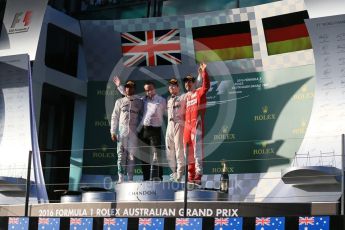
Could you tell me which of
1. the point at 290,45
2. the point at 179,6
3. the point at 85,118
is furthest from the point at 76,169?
the point at 290,45

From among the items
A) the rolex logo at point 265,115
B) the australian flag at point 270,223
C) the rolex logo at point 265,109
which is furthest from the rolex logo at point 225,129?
the australian flag at point 270,223

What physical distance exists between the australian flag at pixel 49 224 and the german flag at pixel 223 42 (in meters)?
3.64

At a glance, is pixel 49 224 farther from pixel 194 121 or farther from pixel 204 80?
pixel 204 80

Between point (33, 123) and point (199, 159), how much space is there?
2155mm

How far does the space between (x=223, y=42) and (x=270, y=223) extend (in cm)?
409

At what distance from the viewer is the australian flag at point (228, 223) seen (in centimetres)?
691

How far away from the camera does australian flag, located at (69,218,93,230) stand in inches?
296

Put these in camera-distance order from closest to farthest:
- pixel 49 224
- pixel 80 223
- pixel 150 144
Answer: pixel 80 223, pixel 49 224, pixel 150 144

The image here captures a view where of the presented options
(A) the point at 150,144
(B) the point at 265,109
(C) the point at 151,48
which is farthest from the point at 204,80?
(C) the point at 151,48

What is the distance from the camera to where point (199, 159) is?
8992mm

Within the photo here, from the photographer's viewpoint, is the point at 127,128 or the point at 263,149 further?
the point at 263,149

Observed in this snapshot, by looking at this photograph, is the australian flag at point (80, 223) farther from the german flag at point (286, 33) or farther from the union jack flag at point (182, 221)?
the german flag at point (286, 33)

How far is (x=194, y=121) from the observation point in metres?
9.30

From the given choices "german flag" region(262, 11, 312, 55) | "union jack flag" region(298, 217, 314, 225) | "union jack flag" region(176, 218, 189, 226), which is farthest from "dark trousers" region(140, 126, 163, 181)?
"union jack flag" region(298, 217, 314, 225)
